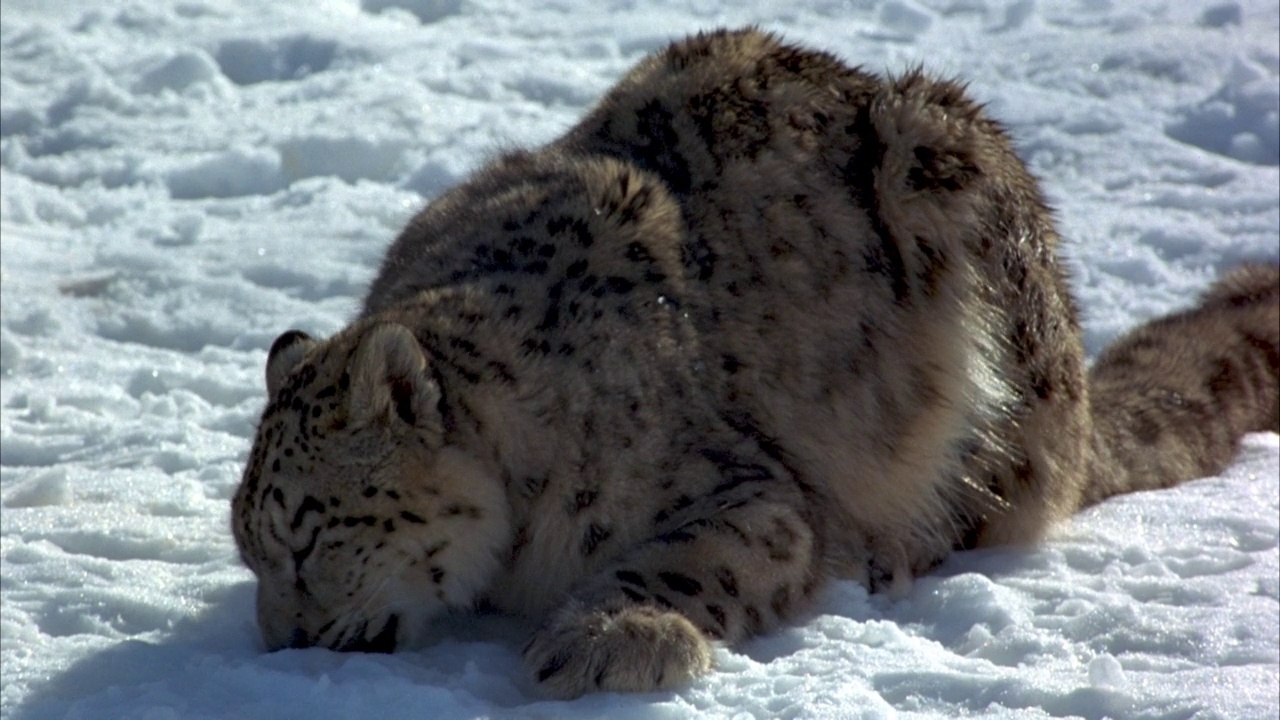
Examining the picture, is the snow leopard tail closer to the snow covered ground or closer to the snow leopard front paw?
the snow covered ground

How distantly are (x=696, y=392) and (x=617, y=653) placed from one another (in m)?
0.96

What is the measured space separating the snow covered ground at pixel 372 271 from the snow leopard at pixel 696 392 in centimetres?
17

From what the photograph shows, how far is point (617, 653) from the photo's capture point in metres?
4.23

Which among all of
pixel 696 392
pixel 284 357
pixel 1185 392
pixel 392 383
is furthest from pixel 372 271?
pixel 1185 392

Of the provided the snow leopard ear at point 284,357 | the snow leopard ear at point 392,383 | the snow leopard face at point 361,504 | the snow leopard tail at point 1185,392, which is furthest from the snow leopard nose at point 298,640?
the snow leopard tail at point 1185,392

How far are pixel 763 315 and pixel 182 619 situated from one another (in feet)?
6.27

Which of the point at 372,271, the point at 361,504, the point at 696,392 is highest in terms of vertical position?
the point at 696,392

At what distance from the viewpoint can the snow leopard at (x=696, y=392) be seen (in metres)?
4.55

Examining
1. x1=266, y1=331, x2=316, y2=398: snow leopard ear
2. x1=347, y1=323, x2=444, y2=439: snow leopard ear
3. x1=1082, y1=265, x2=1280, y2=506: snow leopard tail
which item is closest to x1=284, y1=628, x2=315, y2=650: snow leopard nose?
x1=347, y1=323, x2=444, y2=439: snow leopard ear

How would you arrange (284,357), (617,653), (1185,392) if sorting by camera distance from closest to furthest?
(617,653), (284,357), (1185,392)

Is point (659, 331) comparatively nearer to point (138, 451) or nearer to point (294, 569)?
point (294, 569)

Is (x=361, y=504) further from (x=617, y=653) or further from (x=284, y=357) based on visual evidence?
(x=617, y=653)

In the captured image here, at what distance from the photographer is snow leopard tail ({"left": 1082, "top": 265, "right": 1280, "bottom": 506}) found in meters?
6.14

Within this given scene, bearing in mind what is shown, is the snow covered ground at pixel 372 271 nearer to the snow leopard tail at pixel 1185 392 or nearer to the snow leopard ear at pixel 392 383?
the snow leopard tail at pixel 1185 392
